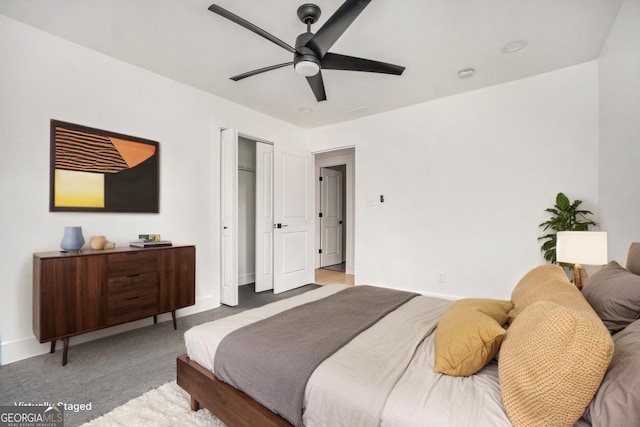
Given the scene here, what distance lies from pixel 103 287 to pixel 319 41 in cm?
243

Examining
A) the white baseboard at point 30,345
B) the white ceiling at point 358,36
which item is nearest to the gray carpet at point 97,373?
the white baseboard at point 30,345

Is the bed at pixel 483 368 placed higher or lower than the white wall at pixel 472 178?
lower

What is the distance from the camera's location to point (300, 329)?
149cm

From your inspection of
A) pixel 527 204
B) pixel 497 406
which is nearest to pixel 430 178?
pixel 527 204

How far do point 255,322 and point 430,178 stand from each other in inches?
118

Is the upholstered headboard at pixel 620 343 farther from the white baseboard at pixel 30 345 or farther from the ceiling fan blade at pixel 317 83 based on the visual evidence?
the white baseboard at pixel 30 345

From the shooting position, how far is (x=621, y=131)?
2.14 meters

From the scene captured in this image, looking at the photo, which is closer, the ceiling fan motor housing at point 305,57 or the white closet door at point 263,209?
the ceiling fan motor housing at point 305,57

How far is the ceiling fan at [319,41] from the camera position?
62.8 inches

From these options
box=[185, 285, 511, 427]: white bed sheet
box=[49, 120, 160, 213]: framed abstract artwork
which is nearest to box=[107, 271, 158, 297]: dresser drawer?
box=[49, 120, 160, 213]: framed abstract artwork

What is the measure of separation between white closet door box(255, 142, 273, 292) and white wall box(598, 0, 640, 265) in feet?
12.2

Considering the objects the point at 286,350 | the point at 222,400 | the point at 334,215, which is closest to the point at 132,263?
the point at 222,400

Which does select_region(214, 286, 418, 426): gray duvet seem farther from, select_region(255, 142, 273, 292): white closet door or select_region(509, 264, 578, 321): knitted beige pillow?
select_region(255, 142, 273, 292): white closet door

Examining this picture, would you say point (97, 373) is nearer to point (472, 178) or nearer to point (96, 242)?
point (96, 242)
